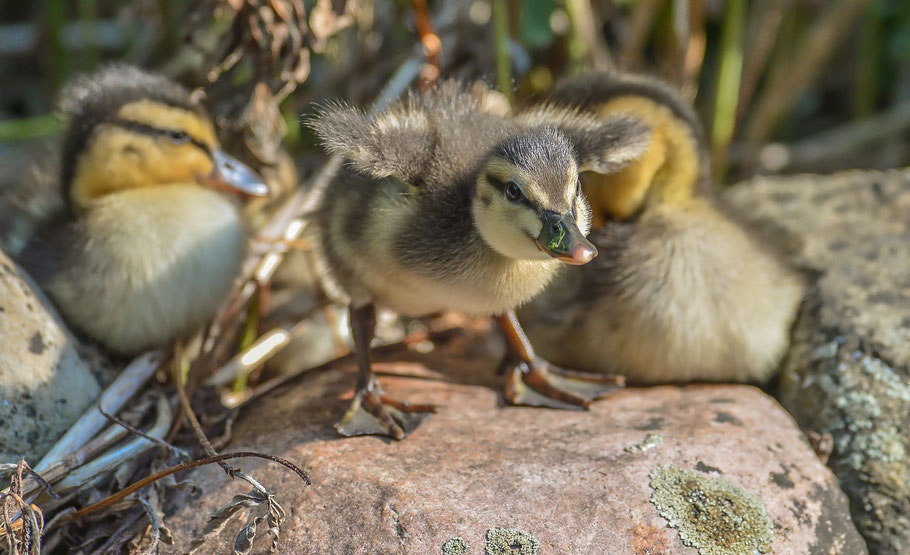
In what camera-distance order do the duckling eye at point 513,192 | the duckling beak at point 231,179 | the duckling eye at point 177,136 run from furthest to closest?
the duckling beak at point 231,179 < the duckling eye at point 177,136 < the duckling eye at point 513,192

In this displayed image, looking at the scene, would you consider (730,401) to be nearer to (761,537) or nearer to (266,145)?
(761,537)

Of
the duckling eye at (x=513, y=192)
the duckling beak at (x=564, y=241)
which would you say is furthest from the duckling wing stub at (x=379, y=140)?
the duckling beak at (x=564, y=241)

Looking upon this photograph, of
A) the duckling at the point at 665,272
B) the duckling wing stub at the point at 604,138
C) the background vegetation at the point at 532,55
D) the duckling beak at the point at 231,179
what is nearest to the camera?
the duckling wing stub at the point at 604,138

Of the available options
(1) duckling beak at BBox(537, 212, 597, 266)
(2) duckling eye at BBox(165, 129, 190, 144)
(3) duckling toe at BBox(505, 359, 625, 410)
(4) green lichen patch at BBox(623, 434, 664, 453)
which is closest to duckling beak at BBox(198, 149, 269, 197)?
(2) duckling eye at BBox(165, 129, 190, 144)

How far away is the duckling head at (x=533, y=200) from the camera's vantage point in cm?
207

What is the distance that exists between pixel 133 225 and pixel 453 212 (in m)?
1.10

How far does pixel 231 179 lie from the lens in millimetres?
3084

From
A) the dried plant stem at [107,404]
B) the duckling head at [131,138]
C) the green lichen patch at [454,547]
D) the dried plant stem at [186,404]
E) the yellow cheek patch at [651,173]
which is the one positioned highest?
the yellow cheek patch at [651,173]

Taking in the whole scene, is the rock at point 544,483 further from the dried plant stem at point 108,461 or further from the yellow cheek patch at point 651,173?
the yellow cheek patch at point 651,173

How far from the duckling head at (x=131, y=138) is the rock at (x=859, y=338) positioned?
76.2 inches

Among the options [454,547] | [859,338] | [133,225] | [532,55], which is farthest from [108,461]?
[532,55]

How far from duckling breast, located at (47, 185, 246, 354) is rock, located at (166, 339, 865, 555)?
0.46 meters

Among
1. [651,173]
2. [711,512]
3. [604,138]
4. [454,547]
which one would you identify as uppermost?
[604,138]

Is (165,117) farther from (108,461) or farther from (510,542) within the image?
(510,542)
